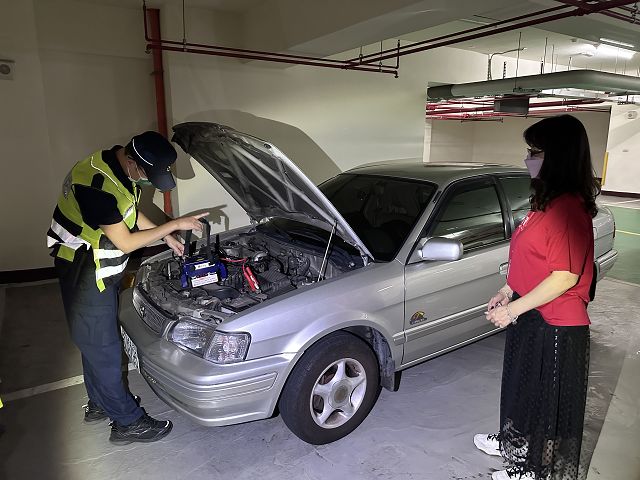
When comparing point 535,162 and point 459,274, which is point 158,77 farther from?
point 535,162

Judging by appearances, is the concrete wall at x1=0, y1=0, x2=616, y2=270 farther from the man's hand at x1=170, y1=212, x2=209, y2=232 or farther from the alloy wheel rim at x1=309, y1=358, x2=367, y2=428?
the alloy wheel rim at x1=309, y1=358, x2=367, y2=428

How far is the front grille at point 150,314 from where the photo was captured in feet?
7.77

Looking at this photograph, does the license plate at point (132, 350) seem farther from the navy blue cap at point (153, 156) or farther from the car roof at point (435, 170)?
the car roof at point (435, 170)

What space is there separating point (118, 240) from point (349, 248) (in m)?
1.27

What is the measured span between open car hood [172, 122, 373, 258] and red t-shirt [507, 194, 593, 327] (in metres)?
0.85

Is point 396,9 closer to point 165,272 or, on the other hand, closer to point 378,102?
point 165,272

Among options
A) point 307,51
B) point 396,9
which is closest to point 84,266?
point 396,9

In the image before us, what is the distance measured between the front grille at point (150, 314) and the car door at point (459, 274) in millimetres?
1316

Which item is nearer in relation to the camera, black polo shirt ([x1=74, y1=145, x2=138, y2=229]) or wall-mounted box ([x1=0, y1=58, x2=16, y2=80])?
black polo shirt ([x1=74, y1=145, x2=138, y2=229])

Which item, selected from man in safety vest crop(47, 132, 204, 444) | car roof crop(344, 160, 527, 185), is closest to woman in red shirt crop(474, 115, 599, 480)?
car roof crop(344, 160, 527, 185)

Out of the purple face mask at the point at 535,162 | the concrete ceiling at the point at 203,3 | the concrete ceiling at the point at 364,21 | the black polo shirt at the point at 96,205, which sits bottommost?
the black polo shirt at the point at 96,205

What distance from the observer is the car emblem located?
2.55 metres

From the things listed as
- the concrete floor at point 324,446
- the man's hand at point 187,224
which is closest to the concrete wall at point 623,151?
the concrete floor at point 324,446

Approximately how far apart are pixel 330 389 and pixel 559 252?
1284 mm
